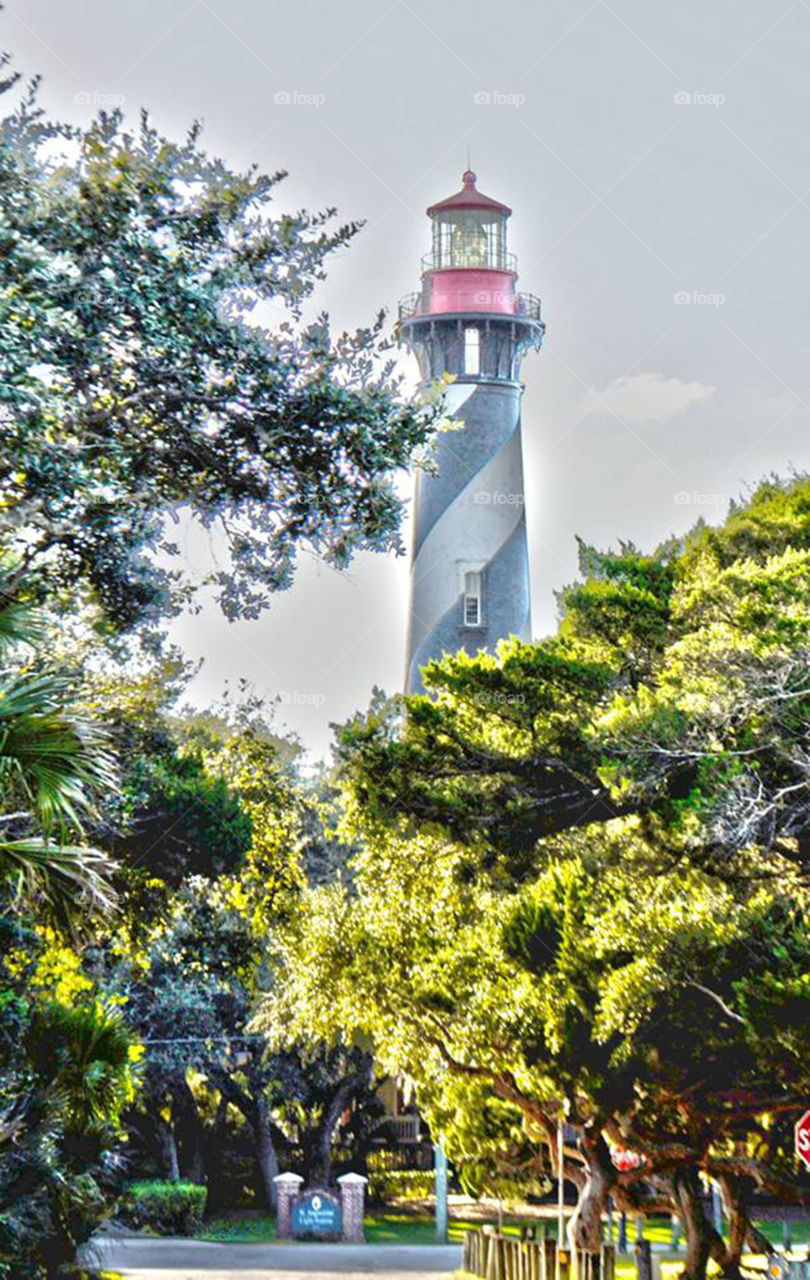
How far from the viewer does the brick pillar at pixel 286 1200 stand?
45594 millimetres

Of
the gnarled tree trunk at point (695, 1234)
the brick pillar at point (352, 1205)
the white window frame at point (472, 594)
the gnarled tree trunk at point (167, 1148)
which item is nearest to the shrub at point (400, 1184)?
the brick pillar at point (352, 1205)

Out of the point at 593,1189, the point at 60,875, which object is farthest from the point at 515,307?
the point at 60,875

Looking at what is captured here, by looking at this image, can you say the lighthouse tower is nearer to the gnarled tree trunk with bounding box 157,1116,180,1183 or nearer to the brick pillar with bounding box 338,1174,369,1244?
the gnarled tree trunk with bounding box 157,1116,180,1183

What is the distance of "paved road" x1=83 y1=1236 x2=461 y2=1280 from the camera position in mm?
34375

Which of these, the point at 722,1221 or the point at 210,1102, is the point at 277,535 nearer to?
the point at 722,1221

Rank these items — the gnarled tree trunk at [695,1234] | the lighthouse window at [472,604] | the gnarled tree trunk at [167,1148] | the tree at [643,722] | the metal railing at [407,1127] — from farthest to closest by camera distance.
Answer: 1. the lighthouse window at [472,604]
2. the metal railing at [407,1127]
3. the gnarled tree trunk at [167,1148]
4. the gnarled tree trunk at [695,1234]
5. the tree at [643,722]

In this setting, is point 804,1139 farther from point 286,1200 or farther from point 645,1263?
point 286,1200

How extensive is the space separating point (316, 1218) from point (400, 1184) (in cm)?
832

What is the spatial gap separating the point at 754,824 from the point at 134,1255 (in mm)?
19476

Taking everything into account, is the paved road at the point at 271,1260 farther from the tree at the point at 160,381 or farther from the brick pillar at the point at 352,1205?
the tree at the point at 160,381

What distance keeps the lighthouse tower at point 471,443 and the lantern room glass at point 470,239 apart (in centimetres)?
4

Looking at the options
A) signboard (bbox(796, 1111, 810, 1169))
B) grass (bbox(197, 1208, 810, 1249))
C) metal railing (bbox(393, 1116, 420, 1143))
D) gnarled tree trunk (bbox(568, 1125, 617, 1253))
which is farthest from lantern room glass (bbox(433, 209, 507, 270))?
signboard (bbox(796, 1111, 810, 1169))

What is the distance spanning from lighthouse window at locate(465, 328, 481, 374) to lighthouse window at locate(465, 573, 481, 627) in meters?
8.16

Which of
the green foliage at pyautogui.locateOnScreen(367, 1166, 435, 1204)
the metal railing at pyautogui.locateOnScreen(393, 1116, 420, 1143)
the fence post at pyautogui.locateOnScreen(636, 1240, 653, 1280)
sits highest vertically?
the metal railing at pyautogui.locateOnScreen(393, 1116, 420, 1143)
